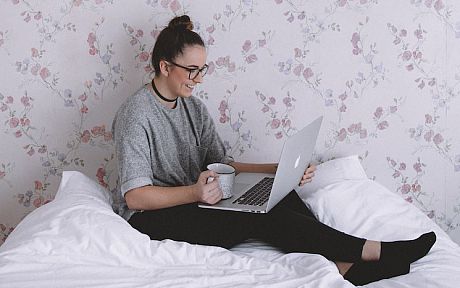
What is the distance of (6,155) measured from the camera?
229 cm

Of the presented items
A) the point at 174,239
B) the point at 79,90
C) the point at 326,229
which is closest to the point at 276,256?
the point at 326,229

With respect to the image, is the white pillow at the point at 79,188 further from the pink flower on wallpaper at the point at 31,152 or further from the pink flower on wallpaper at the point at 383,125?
the pink flower on wallpaper at the point at 383,125

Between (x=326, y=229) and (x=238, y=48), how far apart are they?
2.71 feet

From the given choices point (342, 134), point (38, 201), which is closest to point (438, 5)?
point (342, 134)

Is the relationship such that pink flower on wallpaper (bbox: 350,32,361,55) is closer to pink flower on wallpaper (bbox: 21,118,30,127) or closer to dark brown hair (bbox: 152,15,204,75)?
dark brown hair (bbox: 152,15,204,75)

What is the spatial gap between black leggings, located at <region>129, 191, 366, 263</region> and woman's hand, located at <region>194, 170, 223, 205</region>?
52 mm

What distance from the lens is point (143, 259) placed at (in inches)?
61.5

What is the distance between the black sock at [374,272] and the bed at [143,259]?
26 millimetres

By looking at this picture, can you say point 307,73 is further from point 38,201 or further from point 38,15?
point 38,201

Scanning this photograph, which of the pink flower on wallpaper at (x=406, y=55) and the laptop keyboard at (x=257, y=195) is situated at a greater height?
the pink flower on wallpaper at (x=406, y=55)

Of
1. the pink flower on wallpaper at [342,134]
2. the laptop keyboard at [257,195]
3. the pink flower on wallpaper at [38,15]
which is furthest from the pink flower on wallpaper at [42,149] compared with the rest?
the pink flower on wallpaper at [342,134]

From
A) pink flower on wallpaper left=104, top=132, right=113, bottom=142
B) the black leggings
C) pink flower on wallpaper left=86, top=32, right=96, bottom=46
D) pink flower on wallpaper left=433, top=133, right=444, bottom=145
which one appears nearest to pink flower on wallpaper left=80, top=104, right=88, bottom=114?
pink flower on wallpaper left=104, top=132, right=113, bottom=142

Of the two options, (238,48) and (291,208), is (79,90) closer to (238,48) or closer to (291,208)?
(238,48)

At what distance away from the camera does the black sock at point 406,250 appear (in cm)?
166
